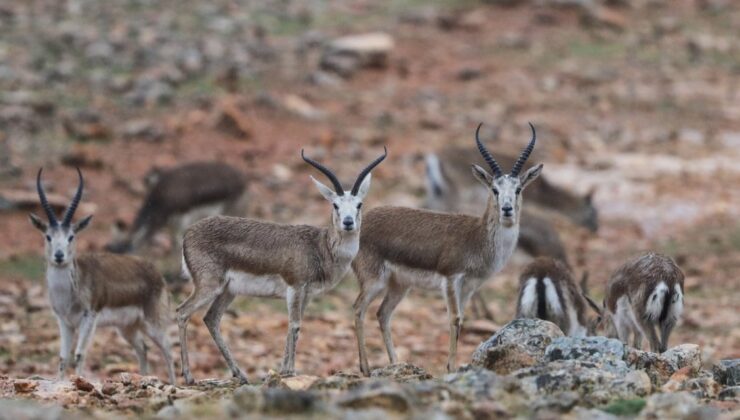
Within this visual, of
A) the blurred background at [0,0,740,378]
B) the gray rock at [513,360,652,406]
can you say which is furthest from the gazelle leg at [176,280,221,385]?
the gray rock at [513,360,652,406]

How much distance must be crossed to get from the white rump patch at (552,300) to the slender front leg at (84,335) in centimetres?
411

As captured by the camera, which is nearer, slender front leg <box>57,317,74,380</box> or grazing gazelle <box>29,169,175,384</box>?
slender front leg <box>57,317,74,380</box>

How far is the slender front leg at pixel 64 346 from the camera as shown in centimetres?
1223

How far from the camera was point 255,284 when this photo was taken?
11.3 meters

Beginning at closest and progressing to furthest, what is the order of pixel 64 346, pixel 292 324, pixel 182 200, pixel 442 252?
pixel 292 324, pixel 442 252, pixel 64 346, pixel 182 200

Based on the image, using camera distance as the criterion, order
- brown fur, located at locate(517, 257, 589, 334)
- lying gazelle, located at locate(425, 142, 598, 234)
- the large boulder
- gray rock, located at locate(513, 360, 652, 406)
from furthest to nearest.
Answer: lying gazelle, located at locate(425, 142, 598, 234) → brown fur, located at locate(517, 257, 589, 334) → the large boulder → gray rock, located at locate(513, 360, 652, 406)

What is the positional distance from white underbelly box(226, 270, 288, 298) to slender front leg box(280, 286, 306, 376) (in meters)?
0.09

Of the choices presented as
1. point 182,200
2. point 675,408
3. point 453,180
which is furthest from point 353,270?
point 453,180

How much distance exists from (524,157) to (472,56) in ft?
57.0

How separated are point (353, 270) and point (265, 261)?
994mm

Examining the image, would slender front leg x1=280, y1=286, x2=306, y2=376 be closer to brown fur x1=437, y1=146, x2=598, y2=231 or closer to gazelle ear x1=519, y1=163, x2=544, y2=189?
gazelle ear x1=519, y1=163, x2=544, y2=189

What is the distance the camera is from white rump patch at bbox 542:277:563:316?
40.1ft

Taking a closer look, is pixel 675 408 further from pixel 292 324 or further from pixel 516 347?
pixel 292 324

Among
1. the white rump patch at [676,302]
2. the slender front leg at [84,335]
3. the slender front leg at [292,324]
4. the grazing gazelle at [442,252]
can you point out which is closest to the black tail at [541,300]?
the grazing gazelle at [442,252]
